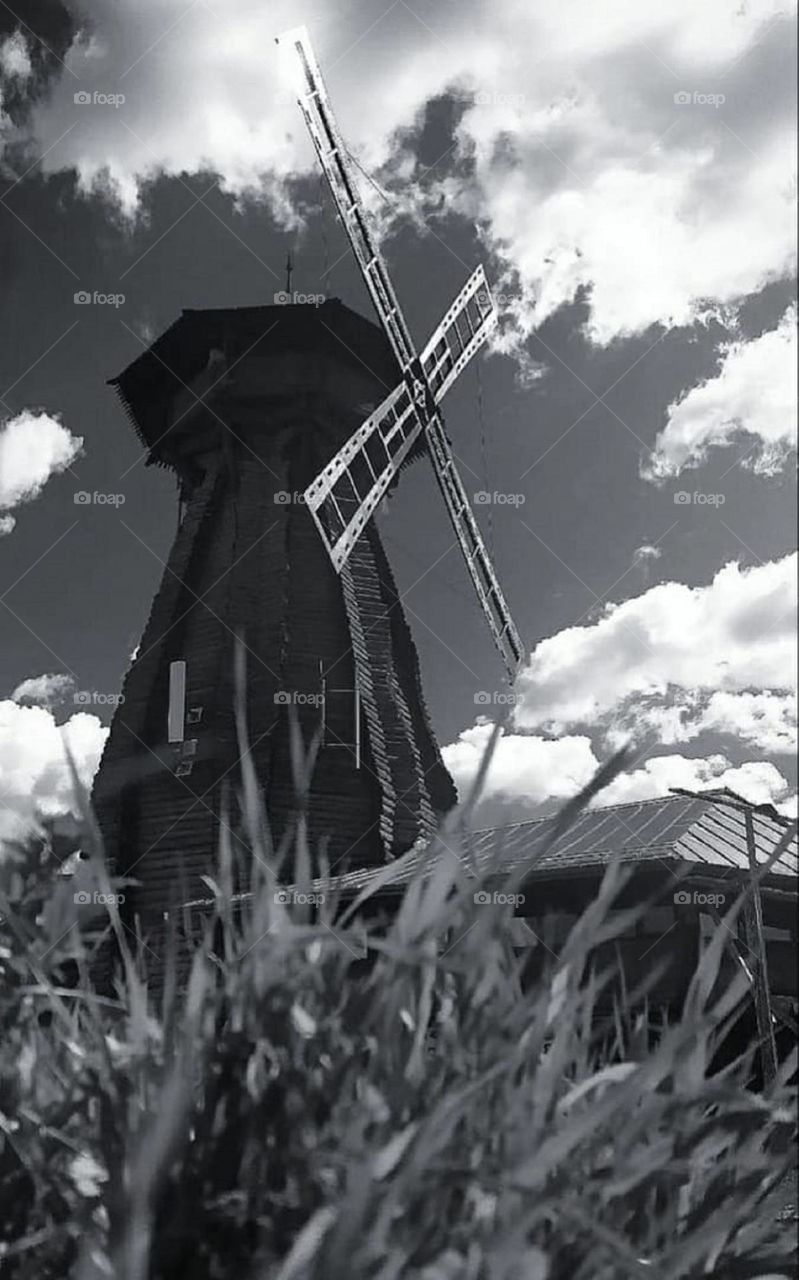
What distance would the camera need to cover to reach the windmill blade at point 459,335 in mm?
10695

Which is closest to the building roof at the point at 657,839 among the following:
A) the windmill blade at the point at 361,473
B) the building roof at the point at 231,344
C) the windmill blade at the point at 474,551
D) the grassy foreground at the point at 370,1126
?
the windmill blade at the point at 474,551

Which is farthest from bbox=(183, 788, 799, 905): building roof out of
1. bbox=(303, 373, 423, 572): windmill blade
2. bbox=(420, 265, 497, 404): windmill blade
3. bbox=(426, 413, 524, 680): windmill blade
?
bbox=(420, 265, 497, 404): windmill blade

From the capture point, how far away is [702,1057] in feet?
2.50

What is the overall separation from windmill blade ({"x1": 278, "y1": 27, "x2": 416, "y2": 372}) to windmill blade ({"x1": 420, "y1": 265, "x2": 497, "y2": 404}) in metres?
0.31

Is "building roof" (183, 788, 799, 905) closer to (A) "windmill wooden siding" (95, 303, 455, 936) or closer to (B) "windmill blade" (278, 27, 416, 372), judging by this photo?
(A) "windmill wooden siding" (95, 303, 455, 936)

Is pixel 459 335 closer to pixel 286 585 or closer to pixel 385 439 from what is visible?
pixel 385 439

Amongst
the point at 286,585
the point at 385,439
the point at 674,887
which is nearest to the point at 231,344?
the point at 385,439

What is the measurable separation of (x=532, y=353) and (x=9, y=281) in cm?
405

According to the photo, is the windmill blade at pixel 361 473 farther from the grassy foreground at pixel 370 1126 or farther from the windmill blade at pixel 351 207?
the grassy foreground at pixel 370 1126

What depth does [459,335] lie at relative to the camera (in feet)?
36.8

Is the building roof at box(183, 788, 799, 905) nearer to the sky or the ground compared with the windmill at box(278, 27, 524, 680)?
nearer to the ground

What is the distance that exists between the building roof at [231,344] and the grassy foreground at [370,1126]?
8996mm

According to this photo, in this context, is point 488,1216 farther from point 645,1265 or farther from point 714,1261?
point 714,1261

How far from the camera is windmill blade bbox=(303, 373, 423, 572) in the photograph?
908cm
